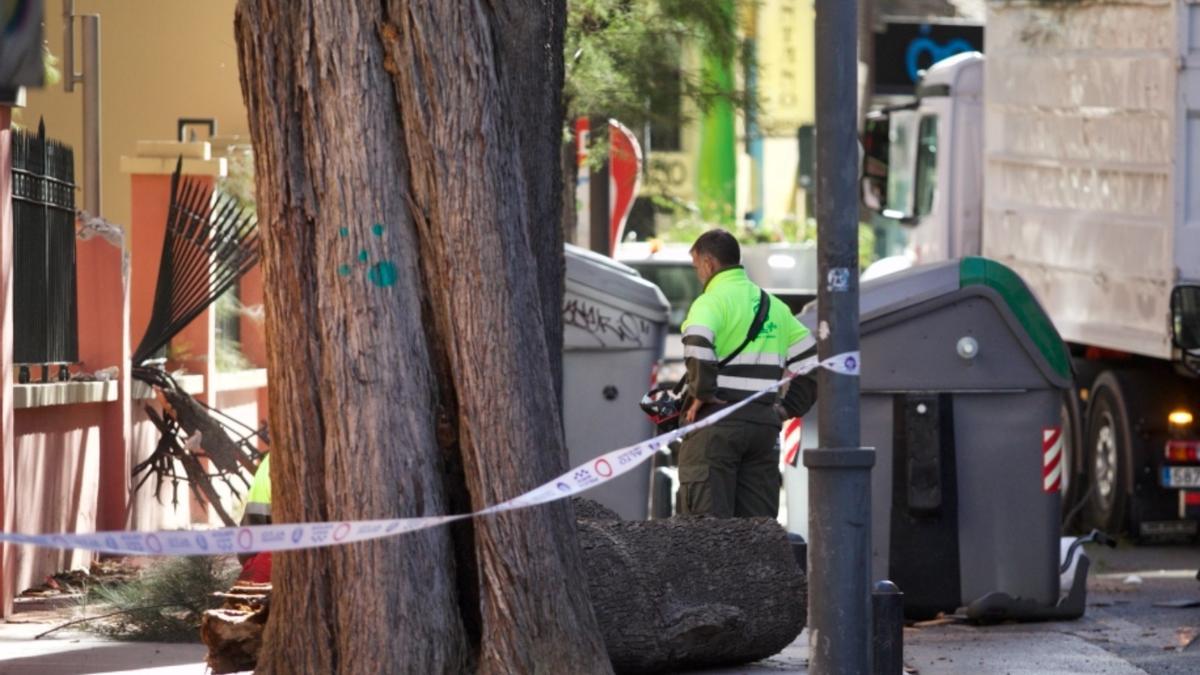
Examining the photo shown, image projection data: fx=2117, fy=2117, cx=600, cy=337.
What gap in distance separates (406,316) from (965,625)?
13.9 feet

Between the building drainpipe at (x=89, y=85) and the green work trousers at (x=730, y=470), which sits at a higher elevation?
the building drainpipe at (x=89, y=85)

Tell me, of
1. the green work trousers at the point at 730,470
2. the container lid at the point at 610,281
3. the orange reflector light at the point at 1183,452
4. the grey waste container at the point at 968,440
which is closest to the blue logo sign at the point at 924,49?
the orange reflector light at the point at 1183,452

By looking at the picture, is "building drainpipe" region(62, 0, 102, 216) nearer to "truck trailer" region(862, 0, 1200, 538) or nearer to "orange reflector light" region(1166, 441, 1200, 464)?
"truck trailer" region(862, 0, 1200, 538)

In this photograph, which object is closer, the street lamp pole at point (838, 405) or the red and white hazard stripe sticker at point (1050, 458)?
the street lamp pole at point (838, 405)

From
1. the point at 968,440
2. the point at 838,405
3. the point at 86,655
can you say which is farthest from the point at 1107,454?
the point at 838,405

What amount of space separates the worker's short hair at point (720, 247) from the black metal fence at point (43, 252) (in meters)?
3.19

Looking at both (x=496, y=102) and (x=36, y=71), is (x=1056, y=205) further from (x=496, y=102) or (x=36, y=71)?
(x=496, y=102)

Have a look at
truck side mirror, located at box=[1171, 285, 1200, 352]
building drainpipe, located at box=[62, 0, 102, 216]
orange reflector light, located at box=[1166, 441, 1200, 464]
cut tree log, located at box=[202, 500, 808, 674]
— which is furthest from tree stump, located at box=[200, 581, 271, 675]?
orange reflector light, located at box=[1166, 441, 1200, 464]

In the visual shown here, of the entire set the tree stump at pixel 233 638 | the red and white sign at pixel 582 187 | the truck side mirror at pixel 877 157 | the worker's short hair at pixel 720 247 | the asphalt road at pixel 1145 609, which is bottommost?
the asphalt road at pixel 1145 609

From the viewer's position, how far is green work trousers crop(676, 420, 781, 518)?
8.36 meters

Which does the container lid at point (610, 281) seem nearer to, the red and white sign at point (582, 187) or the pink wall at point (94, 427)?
the pink wall at point (94, 427)

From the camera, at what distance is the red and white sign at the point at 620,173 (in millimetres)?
14320

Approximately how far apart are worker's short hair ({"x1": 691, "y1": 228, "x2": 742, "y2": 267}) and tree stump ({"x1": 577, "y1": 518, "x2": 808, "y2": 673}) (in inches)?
65.2

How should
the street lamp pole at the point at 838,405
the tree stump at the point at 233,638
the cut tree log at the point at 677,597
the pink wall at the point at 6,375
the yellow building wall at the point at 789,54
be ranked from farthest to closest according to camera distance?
the yellow building wall at the point at 789,54
the pink wall at the point at 6,375
the cut tree log at the point at 677,597
the tree stump at the point at 233,638
the street lamp pole at the point at 838,405
